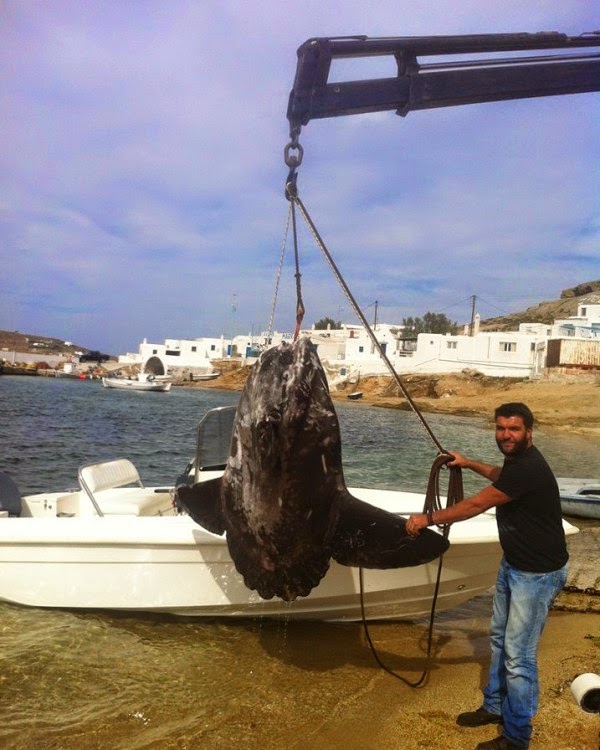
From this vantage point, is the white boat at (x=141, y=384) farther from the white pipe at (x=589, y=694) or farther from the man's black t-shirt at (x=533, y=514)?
the white pipe at (x=589, y=694)

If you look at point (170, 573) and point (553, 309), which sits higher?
point (553, 309)

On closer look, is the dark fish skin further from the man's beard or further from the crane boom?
the crane boom

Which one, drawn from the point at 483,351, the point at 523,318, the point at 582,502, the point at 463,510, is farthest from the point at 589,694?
the point at 523,318

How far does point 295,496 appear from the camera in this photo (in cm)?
342

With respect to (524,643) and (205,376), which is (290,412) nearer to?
(524,643)

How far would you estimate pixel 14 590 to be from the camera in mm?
5344

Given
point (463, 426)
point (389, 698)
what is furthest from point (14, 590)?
point (463, 426)

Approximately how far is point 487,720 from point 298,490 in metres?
1.78

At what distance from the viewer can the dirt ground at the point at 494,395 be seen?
1347 inches

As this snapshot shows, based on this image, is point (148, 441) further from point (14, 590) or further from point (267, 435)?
point (267, 435)

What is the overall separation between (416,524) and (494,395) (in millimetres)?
41633

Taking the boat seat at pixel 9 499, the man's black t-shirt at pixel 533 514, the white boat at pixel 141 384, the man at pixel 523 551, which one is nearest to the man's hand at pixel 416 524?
the man at pixel 523 551

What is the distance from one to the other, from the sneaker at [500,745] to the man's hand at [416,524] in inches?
44.4

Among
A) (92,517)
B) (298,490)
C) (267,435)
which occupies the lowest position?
(92,517)
